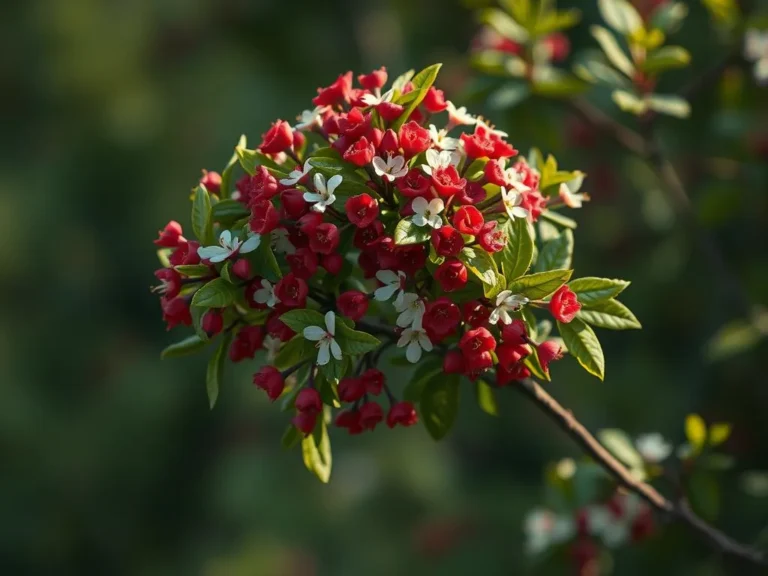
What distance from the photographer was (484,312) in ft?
4.56

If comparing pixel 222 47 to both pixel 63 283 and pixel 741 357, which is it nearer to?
pixel 63 283

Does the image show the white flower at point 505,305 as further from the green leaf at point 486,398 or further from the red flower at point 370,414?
the green leaf at point 486,398

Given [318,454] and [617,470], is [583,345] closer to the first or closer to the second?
[617,470]

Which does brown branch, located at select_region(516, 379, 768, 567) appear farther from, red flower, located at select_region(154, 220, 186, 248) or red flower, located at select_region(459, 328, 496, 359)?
red flower, located at select_region(154, 220, 186, 248)

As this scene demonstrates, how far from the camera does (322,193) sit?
135 centimetres

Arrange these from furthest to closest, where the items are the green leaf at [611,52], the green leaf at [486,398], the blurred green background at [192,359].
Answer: the blurred green background at [192,359] → the green leaf at [611,52] → the green leaf at [486,398]

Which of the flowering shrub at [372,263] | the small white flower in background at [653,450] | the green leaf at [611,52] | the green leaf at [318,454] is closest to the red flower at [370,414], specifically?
the flowering shrub at [372,263]

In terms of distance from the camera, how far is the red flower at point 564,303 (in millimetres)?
1389

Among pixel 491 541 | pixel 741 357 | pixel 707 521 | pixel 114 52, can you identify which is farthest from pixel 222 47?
pixel 707 521

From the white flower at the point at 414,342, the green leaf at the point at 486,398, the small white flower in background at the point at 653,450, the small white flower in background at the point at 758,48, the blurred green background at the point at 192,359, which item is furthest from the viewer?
the blurred green background at the point at 192,359

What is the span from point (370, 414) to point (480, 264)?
0.29 meters

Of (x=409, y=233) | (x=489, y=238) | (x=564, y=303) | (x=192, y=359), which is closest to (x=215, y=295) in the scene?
(x=409, y=233)

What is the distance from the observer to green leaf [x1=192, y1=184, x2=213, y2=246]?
56.2 inches

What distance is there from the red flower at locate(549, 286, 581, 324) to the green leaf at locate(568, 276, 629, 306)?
54mm
